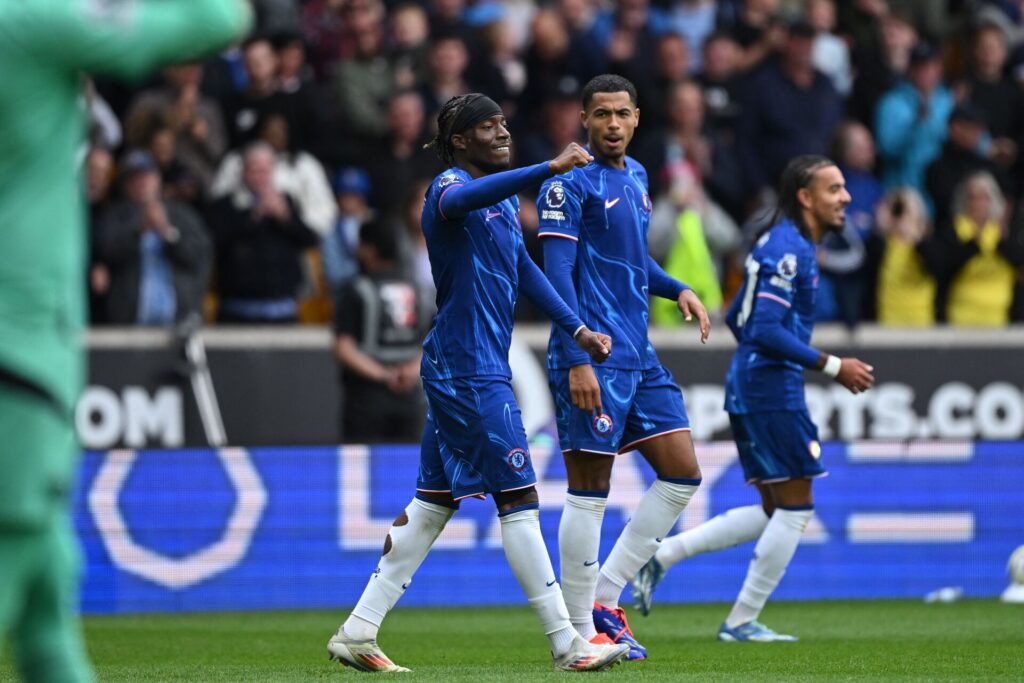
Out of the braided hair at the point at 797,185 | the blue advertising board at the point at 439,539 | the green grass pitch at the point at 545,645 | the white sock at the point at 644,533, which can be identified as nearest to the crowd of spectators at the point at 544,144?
the blue advertising board at the point at 439,539

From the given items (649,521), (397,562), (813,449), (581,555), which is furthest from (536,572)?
(813,449)

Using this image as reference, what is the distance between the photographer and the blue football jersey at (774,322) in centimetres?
927

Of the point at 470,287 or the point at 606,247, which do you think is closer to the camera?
the point at 470,287

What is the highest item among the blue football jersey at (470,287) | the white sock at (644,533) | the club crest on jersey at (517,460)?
the blue football jersey at (470,287)

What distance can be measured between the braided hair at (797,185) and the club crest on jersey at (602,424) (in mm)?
2035

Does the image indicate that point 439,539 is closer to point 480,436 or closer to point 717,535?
point 717,535

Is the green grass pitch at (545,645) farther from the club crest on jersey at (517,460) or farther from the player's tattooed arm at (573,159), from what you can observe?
the player's tattooed arm at (573,159)

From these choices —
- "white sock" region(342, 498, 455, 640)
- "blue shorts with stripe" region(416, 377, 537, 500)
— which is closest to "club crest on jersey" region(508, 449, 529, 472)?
"blue shorts with stripe" region(416, 377, 537, 500)

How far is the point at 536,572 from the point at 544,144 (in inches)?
349

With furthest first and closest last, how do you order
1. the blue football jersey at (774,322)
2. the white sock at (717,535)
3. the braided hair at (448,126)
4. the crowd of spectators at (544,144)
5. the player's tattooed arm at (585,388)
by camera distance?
1. the crowd of spectators at (544,144)
2. the white sock at (717,535)
3. the blue football jersey at (774,322)
4. the player's tattooed arm at (585,388)
5. the braided hair at (448,126)

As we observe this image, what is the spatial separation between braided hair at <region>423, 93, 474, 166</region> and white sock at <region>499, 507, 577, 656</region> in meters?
1.51

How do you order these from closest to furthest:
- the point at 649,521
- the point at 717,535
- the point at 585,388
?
the point at 585,388
the point at 649,521
the point at 717,535

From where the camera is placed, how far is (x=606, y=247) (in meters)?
8.30

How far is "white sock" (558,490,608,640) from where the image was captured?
8.06 metres
